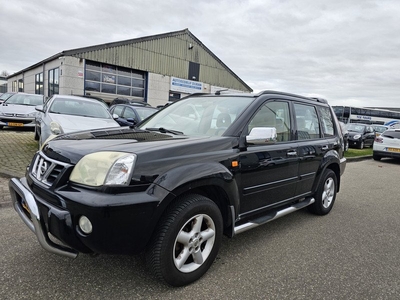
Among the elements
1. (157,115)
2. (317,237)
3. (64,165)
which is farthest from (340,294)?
(157,115)

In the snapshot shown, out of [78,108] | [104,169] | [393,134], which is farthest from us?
[393,134]

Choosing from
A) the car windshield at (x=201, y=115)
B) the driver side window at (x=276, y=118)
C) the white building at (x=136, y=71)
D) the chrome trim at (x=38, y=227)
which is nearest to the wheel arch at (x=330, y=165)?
the driver side window at (x=276, y=118)

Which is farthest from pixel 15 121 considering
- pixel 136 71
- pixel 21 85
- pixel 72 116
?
pixel 21 85

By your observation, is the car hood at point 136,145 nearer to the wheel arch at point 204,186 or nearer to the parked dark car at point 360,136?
the wheel arch at point 204,186

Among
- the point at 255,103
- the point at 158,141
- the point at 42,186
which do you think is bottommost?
the point at 42,186

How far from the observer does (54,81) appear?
22109 mm

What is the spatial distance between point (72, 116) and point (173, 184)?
5435mm

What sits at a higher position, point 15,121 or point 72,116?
point 72,116

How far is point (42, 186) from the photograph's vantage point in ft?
7.50

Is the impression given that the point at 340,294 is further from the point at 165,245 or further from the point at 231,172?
the point at 165,245

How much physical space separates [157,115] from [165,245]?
2017mm

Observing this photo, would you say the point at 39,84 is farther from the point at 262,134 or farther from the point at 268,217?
the point at 262,134

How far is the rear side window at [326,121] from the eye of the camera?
14.4ft

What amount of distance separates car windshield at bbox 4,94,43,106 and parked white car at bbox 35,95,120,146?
17.4 feet
